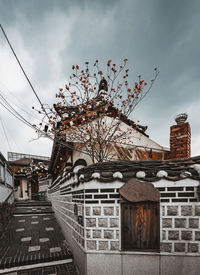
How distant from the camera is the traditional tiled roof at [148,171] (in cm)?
318

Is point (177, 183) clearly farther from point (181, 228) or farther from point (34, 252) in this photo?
point (34, 252)

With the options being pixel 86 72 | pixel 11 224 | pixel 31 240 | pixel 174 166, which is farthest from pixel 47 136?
pixel 11 224

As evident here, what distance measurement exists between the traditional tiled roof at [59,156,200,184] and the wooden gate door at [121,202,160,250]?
0.58 meters

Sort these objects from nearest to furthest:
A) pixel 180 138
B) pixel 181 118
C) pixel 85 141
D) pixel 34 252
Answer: pixel 34 252 → pixel 180 138 → pixel 181 118 → pixel 85 141

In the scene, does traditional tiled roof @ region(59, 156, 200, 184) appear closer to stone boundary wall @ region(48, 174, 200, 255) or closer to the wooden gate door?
→ stone boundary wall @ region(48, 174, 200, 255)

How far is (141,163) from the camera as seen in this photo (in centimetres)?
341

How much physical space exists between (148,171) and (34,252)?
433 cm

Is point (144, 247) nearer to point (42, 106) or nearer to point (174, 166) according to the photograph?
point (174, 166)

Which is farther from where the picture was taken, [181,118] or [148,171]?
[181,118]

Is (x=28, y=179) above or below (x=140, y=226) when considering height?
below

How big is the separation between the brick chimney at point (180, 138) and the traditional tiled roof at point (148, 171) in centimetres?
367

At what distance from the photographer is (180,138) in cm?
672

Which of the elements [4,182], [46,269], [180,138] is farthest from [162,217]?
[4,182]

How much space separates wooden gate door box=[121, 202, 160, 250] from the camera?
3199mm
